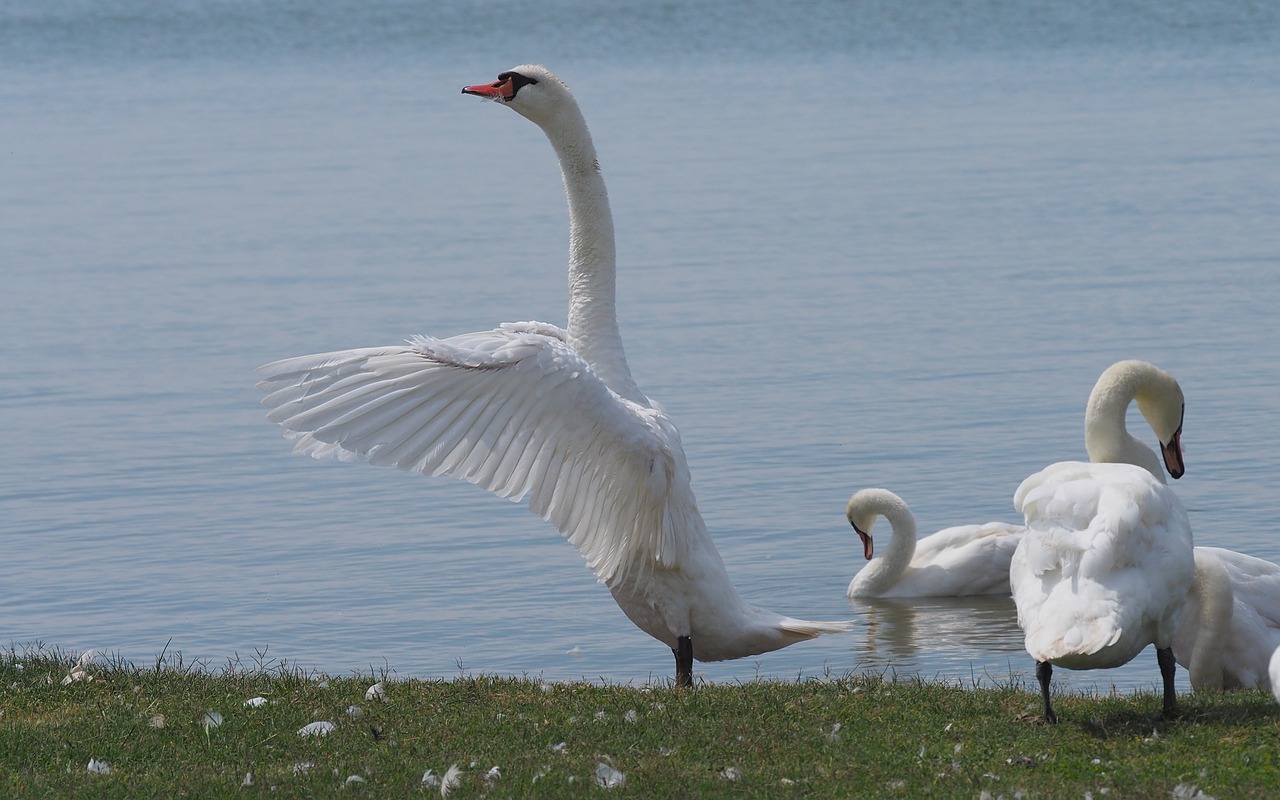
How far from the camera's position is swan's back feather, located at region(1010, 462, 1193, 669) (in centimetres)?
615

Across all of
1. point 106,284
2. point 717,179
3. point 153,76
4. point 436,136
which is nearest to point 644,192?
point 717,179

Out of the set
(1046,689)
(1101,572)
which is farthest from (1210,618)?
(1101,572)

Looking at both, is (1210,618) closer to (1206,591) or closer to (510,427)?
(1206,591)

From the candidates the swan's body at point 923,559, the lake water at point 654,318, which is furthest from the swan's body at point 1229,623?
the swan's body at point 923,559

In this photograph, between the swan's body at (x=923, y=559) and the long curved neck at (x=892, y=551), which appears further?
Answer: the long curved neck at (x=892, y=551)

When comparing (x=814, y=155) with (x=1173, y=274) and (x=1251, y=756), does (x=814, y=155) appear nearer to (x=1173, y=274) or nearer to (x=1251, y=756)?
(x=1173, y=274)

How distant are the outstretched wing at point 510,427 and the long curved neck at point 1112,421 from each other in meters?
1.75

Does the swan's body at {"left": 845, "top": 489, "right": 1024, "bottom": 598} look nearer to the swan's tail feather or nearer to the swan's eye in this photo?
the swan's tail feather

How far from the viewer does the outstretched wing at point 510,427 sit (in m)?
7.10

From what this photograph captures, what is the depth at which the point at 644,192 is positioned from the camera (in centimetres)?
2511

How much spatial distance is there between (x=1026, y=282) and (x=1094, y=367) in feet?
11.5

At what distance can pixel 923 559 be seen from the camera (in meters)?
11.8

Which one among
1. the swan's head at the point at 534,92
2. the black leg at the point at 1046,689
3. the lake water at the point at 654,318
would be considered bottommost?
the lake water at the point at 654,318

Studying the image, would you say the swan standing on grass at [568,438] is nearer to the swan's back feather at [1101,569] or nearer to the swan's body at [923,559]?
the swan's back feather at [1101,569]
